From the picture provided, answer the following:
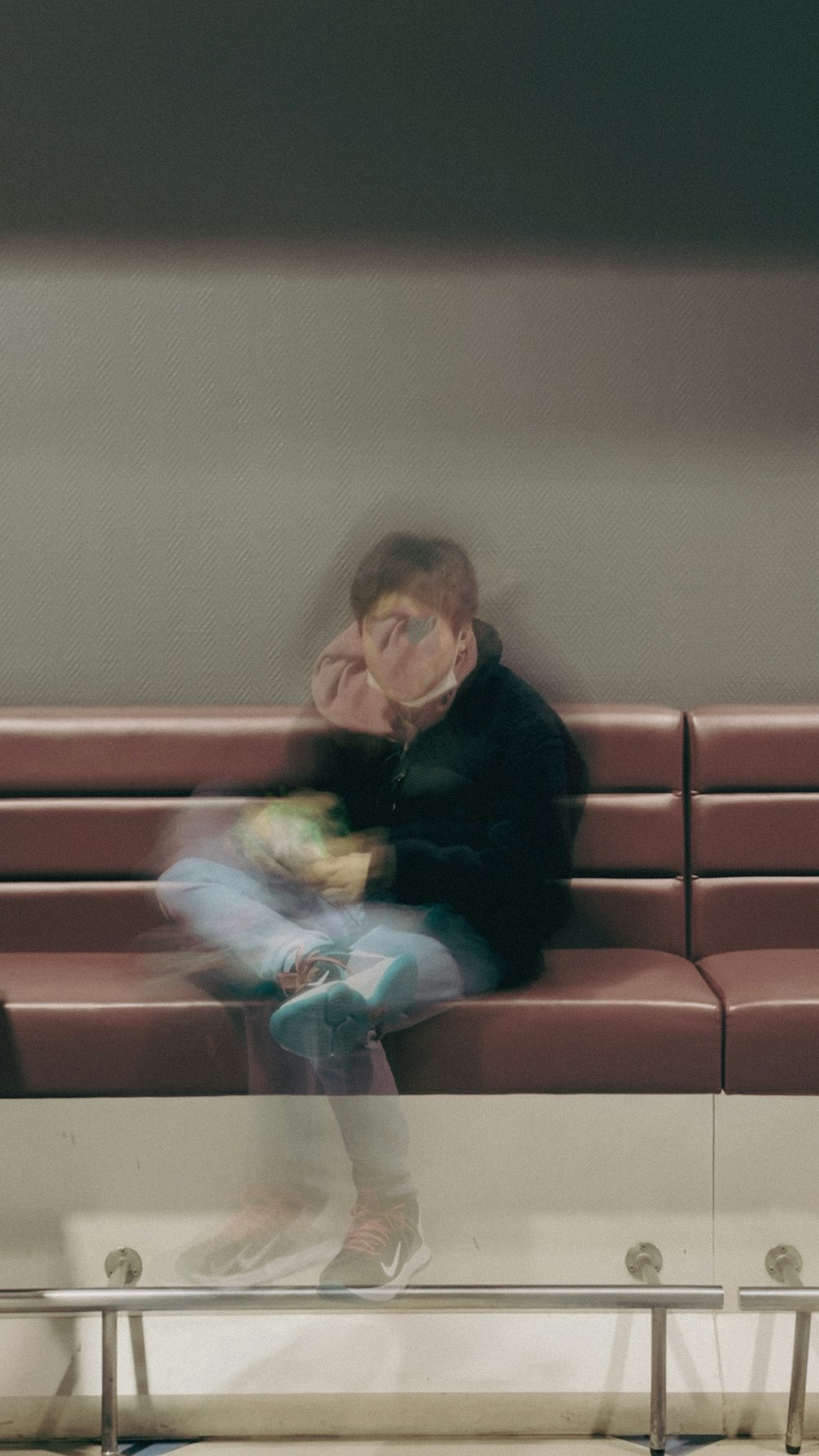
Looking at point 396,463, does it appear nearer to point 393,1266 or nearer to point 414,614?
point 414,614

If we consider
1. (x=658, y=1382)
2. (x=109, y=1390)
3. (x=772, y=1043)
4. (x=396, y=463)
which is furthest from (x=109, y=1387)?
(x=396, y=463)

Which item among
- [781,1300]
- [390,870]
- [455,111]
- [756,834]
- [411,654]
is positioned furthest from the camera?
[455,111]

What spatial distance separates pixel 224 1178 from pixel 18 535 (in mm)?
1386

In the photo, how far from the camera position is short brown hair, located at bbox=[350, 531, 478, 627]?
6.87ft

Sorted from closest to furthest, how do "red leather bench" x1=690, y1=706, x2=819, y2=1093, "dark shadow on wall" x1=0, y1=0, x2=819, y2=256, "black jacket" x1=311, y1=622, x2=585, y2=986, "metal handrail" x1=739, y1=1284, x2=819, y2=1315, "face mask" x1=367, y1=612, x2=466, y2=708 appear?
"metal handrail" x1=739, y1=1284, x2=819, y2=1315 < "black jacket" x1=311, y1=622, x2=585, y2=986 < "face mask" x1=367, y1=612, x2=466, y2=708 < "red leather bench" x1=690, y1=706, x2=819, y2=1093 < "dark shadow on wall" x1=0, y1=0, x2=819, y2=256

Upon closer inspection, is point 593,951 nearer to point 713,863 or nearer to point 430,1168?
point 713,863

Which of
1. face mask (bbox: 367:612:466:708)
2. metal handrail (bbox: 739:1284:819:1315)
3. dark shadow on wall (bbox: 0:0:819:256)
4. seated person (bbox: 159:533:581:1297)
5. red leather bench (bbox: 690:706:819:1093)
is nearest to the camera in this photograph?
metal handrail (bbox: 739:1284:819:1315)

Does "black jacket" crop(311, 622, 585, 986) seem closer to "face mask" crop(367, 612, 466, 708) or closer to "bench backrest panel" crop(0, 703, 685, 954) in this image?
"face mask" crop(367, 612, 466, 708)

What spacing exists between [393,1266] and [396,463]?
4.97 feet

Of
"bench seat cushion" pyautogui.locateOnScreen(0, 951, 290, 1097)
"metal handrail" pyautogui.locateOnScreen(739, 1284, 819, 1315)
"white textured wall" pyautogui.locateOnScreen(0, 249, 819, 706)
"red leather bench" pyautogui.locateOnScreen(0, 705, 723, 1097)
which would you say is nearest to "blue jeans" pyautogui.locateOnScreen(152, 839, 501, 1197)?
"bench seat cushion" pyautogui.locateOnScreen(0, 951, 290, 1097)

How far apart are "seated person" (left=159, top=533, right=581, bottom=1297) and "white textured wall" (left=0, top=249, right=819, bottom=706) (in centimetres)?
37

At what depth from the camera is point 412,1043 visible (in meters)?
1.82

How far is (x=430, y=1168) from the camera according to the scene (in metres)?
1.80

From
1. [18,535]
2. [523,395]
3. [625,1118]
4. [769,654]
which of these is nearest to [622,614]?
[769,654]
